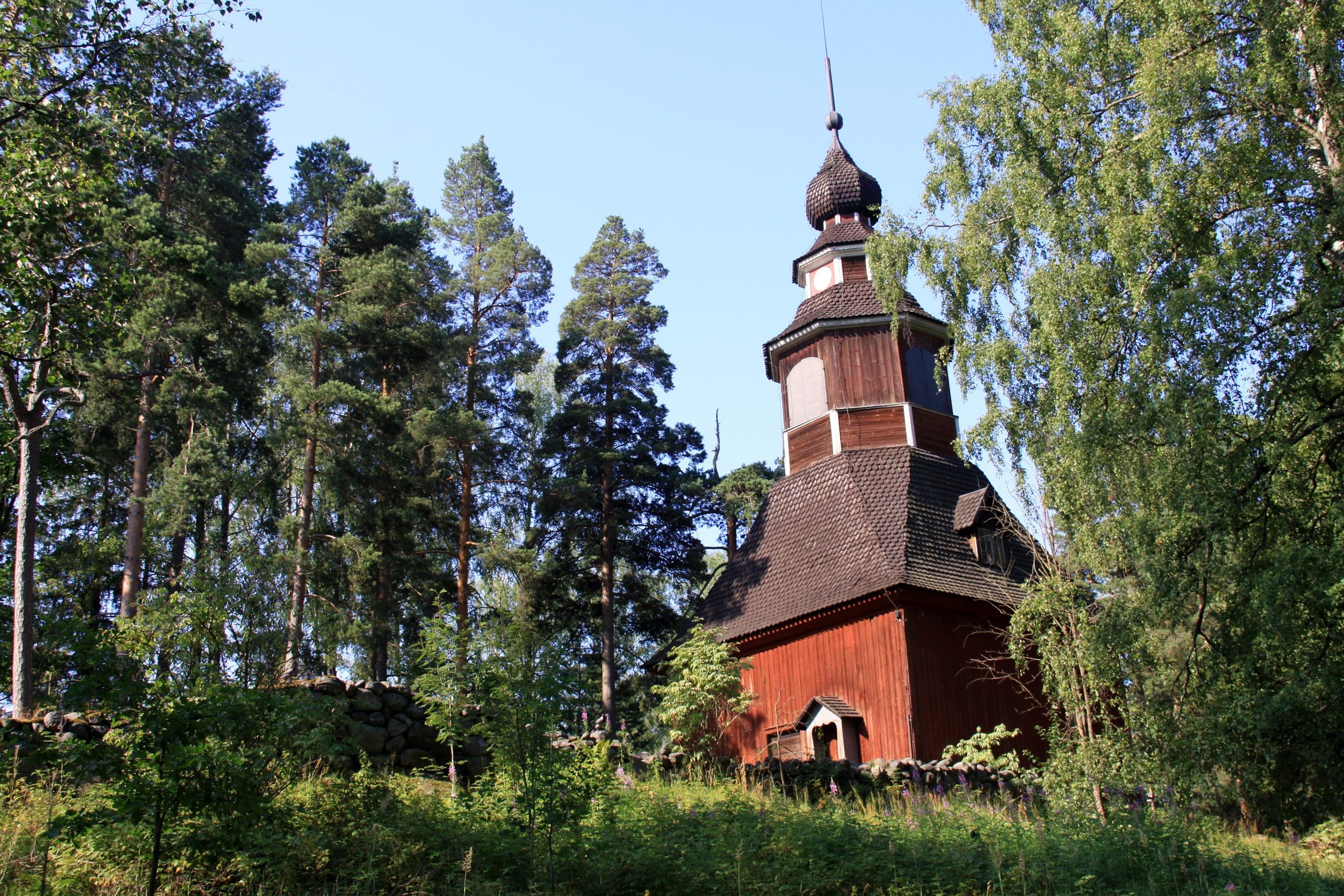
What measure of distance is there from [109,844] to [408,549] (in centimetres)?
1488

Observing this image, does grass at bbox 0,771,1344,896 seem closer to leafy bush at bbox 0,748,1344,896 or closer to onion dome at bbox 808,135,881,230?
leafy bush at bbox 0,748,1344,896

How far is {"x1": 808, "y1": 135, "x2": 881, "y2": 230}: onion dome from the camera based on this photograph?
21.4 meters

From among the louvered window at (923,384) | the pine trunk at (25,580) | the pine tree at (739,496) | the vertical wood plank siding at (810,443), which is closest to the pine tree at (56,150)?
the pine trunk at (25,580)

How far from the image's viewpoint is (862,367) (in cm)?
1911

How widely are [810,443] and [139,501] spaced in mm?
11980

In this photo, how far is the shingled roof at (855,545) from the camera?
16.0 m

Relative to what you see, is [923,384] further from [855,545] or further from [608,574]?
[608,574]

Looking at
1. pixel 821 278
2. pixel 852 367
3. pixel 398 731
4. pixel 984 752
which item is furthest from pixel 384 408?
pixel 984 752

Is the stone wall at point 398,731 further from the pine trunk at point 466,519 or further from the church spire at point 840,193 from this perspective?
the church spire at point 840,193

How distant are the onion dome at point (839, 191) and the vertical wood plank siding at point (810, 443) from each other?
16.5 ft

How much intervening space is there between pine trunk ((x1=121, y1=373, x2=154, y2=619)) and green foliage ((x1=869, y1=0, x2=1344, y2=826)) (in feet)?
43.9

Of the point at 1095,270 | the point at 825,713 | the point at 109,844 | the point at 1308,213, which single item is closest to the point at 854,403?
the point at 825,713

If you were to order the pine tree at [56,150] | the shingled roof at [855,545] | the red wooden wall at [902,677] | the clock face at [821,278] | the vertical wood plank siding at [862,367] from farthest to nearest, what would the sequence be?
1. the clock face at [821,278]
2. the vertical wood plank siding at [862,367]
3. the shingled roof at [855,545]
4. the red wooden wall at [902,677]
5. the pine tree at [56,150]

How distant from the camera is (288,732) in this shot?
20.7 feet
